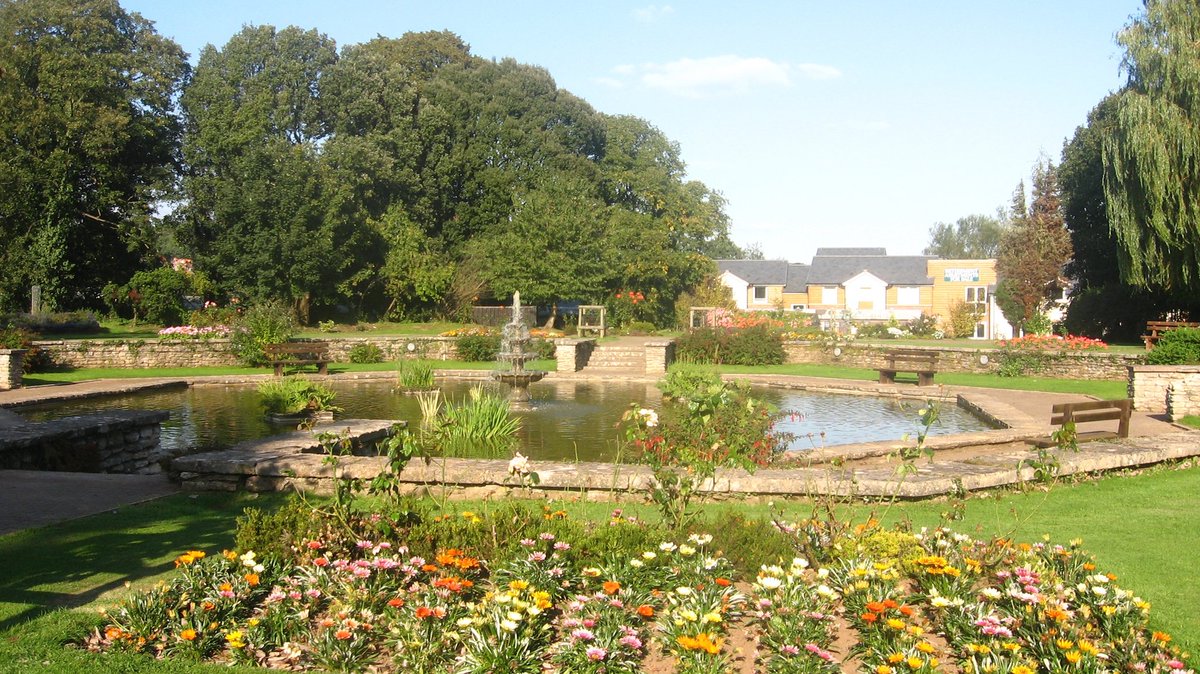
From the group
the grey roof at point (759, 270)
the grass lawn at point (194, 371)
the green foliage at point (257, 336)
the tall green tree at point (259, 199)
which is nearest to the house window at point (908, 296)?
the grey roof at point (759, 270)

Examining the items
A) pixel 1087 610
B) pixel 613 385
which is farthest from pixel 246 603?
pixel 613 385

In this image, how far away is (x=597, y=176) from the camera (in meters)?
45.3

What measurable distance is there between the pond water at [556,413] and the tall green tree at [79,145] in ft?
61.5

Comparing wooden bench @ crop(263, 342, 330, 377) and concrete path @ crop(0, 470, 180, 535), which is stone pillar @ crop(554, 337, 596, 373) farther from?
concrete path @ crop(0, 470, 180, 535)

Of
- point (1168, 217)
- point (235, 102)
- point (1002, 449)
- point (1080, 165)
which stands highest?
point (235, 102)

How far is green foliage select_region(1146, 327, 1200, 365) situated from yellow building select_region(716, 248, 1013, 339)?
1491 inches

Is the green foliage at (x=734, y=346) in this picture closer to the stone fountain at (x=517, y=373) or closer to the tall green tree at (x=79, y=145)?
the stone fountain at (x=517, y=373)

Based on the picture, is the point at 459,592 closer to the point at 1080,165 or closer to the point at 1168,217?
the point at 1168,217

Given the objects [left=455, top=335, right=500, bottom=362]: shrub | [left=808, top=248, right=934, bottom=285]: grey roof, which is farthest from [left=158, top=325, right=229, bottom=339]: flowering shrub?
[left=808, top=248, right=934, bottom=285]: grey roof

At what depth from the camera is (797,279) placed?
65.4 meters

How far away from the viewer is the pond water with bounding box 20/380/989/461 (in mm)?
11781

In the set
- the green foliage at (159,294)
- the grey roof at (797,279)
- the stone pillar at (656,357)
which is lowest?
the stone pillar at (656,357)

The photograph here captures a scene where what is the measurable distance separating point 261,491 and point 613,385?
12.3 meters

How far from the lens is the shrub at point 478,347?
25.2m
